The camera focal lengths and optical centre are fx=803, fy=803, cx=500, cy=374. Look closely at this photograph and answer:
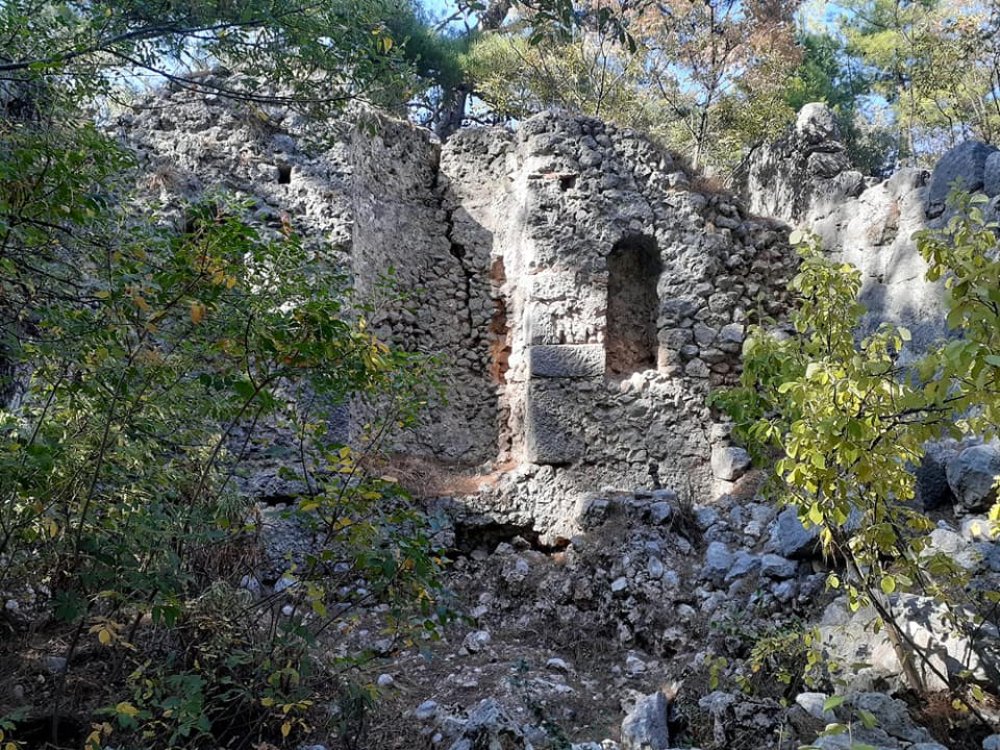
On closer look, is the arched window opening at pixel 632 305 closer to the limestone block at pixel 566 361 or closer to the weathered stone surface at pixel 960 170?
Result: the limestone block at pixel 566 361

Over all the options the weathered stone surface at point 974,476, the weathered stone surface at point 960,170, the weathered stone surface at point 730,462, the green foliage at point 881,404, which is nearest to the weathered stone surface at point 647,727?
the green foliage at point 881,404

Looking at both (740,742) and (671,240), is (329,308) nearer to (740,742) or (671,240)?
(740,742)

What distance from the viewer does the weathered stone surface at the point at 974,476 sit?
13.8ft

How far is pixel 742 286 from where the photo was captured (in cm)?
700

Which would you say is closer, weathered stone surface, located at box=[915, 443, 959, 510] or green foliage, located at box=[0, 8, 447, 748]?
green foliage, located at box=[0, 8, 447, 748]

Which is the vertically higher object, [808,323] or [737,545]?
[808,323]

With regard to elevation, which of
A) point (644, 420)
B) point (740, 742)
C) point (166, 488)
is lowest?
point (740, 742)

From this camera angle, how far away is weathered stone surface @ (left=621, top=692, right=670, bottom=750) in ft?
10.7

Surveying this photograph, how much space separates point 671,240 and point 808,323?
411cm

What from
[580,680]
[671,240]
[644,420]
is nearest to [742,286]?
[671,240]

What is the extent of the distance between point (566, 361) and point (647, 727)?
3658 millimetres

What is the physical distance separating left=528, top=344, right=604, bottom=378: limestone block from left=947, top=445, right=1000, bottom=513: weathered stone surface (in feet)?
9.28


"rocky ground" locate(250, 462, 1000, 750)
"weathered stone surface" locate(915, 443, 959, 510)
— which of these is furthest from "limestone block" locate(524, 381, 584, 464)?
"weathered stone surface" locate(915, 443, 959, 510)

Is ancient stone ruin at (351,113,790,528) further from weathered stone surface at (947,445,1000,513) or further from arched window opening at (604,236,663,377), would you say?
weathered stone surface at (947,445,1000,513)
